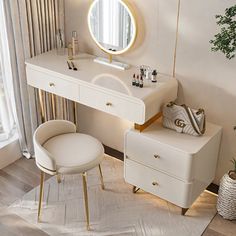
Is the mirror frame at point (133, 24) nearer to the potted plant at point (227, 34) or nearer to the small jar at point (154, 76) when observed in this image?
the small jar at point (154, 76)

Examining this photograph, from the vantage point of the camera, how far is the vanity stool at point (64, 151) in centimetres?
246

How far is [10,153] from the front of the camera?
10.7ft

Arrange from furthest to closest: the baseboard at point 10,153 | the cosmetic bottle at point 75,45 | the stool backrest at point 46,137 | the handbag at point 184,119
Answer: the baseboard at point 10,153, the cosmetic bottle at point 75,45, the handbag at point 184,119, the stool backrest at point 46,137

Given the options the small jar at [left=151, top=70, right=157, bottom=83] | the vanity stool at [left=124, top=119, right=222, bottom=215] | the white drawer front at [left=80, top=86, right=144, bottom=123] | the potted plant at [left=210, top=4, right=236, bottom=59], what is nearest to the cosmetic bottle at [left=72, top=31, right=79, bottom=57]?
the white drawer front at [left=80, top=86, right=144, bottom=123]

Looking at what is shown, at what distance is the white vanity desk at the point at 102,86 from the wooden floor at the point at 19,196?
66 centimetres

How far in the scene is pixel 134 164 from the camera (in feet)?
9.05

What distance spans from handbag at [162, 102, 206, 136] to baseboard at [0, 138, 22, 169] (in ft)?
4.14

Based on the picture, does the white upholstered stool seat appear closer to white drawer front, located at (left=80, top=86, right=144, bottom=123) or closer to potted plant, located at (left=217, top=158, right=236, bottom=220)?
white drawer front, located at (left=80, top=86, right=144, bottom=123)

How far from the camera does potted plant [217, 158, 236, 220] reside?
260 centimetres

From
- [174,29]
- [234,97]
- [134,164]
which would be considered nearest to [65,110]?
[134,164]

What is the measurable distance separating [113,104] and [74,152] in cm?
38

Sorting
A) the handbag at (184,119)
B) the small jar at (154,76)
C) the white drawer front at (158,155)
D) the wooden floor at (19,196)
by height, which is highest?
the small jar at (154,76)

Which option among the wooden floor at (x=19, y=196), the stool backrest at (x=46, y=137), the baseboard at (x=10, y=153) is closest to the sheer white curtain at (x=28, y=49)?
the baseboard at (x=10, y=153)

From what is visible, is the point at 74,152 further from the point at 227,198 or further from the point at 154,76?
the point at 227,198
